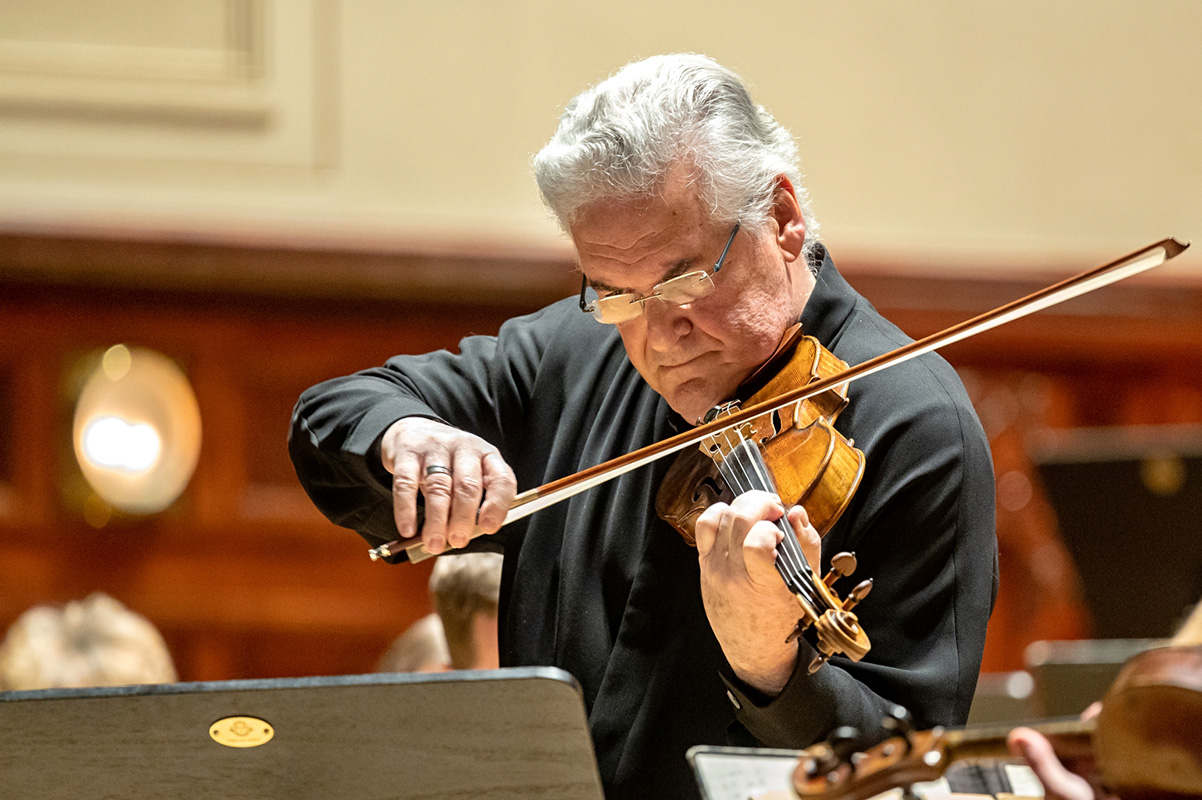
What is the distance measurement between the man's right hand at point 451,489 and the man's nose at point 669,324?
202 mm

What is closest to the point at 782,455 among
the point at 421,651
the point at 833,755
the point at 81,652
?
the point at 833,755

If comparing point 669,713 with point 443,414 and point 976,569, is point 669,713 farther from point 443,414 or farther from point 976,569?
point 443,414

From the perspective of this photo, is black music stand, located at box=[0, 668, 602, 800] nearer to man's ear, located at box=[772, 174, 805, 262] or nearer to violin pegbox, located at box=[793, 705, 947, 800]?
violin pegbox, located at box=[793, 705, 947, 800]

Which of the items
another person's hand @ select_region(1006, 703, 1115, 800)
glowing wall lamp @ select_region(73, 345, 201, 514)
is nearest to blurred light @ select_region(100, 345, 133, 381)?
glowing wall lamp @ select_region(73, 345, 201, 514)

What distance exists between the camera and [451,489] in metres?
1.32

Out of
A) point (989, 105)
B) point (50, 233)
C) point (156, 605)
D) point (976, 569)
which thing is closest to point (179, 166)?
point (50, 233)

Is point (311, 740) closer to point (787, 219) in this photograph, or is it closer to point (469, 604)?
point (787, 219)

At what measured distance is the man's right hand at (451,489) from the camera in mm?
1306

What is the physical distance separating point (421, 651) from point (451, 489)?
1.05 m

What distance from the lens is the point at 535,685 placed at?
3.29ft

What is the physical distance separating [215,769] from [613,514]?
561mm

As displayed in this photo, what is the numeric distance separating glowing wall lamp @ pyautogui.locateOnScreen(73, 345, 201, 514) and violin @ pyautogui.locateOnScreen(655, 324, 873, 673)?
8.04 ft

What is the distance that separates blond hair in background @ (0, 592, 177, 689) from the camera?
2244 mm

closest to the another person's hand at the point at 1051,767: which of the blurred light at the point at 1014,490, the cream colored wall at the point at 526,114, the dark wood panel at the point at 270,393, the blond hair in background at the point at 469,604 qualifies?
the blond hair in background at the point at 469,604
